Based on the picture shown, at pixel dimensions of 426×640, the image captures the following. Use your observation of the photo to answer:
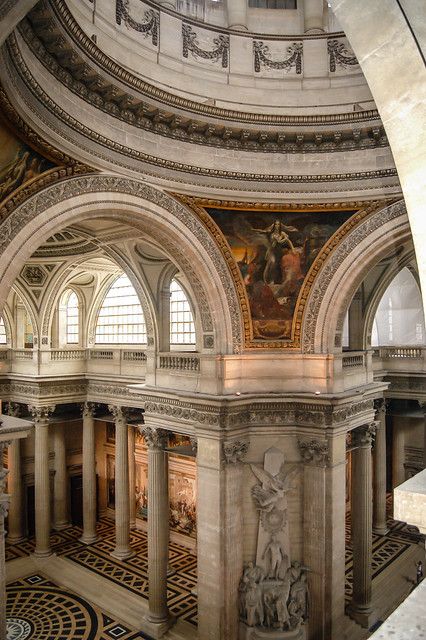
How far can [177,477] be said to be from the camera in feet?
70.2

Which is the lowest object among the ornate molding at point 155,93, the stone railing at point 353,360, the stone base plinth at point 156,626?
the stone base plinth at point 156,626

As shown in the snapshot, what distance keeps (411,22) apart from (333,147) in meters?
10.8

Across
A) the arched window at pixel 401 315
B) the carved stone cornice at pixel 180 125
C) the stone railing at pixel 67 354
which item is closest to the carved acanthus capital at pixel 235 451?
the carved stone cornice at pixel 180 125

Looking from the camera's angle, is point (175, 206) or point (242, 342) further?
point (242, 342)

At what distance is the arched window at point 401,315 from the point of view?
23734mm

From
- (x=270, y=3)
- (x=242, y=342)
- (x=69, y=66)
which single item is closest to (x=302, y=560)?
(x=242, y=342)

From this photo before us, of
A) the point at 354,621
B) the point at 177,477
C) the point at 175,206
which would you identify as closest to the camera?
the point at 175,206

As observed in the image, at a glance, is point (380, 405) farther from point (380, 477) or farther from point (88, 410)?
point (88, 410)

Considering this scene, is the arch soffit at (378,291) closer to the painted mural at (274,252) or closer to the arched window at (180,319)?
the painted mural at (274,252)

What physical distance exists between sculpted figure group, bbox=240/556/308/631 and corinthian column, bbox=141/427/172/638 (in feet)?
8.37

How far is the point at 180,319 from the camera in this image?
69.2 feet

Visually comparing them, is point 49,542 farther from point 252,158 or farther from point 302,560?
point 252,158

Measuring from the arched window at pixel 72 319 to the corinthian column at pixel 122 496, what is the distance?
17.2 feet

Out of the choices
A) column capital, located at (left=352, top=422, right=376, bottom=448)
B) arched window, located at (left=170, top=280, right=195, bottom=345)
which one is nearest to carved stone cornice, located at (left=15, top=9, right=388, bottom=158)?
column capital, located at (left=352, top=422, right=376, bottom=448)
